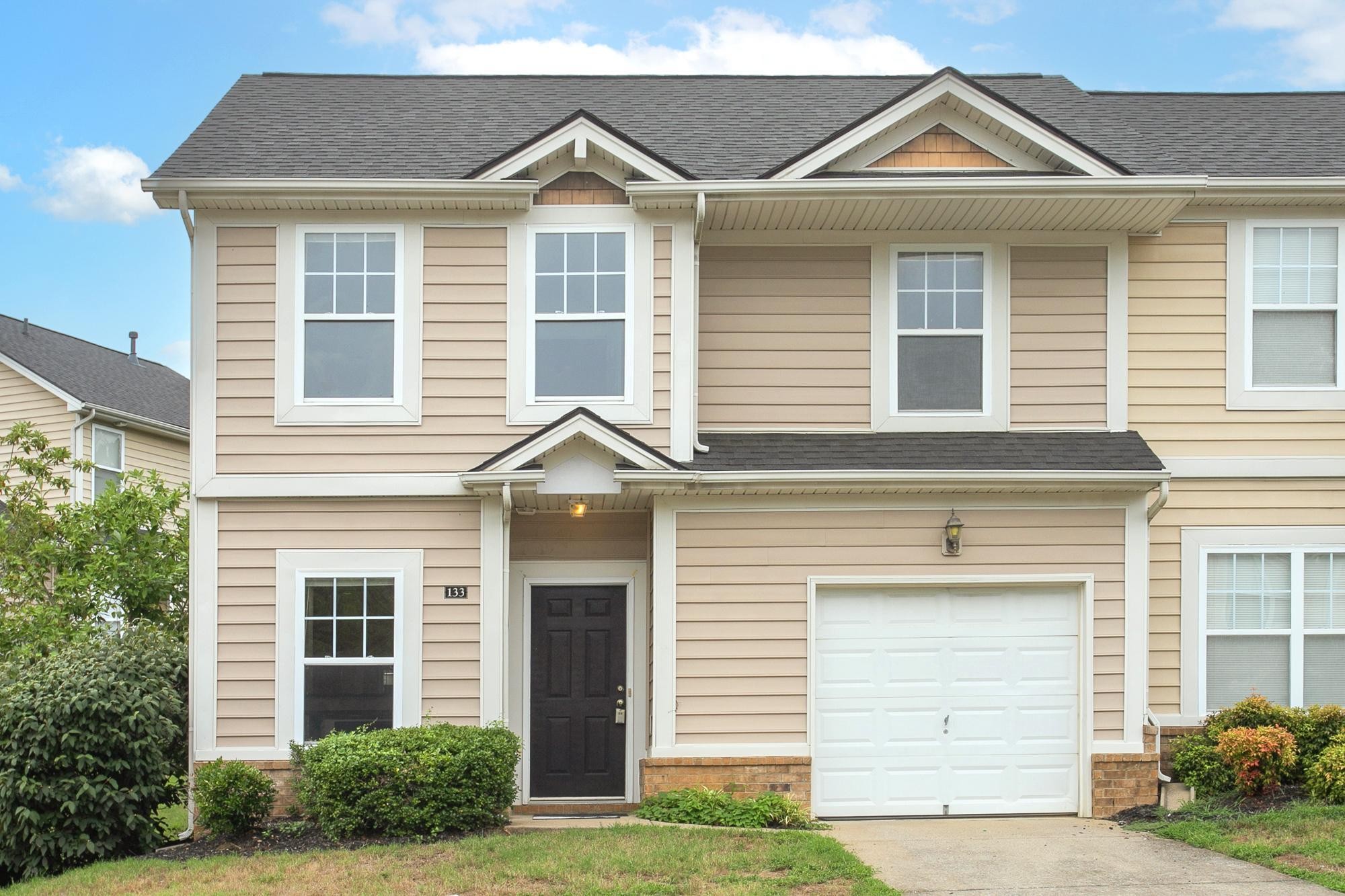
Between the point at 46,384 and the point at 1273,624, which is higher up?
the point at 46,384

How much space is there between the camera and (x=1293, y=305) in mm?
11508

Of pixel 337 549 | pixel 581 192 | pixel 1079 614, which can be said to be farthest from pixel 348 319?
pixel 1079 614

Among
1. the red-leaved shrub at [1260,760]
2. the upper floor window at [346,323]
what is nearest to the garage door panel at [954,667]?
the red-leaved shrub at [1260,760]

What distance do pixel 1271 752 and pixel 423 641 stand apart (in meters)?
7.35

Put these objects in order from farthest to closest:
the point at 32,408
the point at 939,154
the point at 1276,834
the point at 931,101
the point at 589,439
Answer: the point at 32,408 → the point at 939,154 → the point at 931,101 → the point at 589,439 → the point at 1276,834

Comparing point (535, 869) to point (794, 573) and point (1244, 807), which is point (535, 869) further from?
point (1244, 807)

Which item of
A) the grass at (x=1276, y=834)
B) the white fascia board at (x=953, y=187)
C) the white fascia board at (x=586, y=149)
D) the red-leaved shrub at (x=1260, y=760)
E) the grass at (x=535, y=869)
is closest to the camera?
the grass at (x=535, y=869)

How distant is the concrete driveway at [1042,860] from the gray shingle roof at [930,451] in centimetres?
310

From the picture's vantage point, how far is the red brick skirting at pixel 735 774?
10.4 meters

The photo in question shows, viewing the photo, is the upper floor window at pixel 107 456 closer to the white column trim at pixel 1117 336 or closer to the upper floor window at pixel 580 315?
the upper floor window at pixel 580 315

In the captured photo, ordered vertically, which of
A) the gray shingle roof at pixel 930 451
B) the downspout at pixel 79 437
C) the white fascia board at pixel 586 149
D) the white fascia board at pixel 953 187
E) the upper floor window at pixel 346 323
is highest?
the white fascia board at pixel 586 149

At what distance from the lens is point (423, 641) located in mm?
10711

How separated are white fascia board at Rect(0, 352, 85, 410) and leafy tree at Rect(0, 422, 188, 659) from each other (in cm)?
556

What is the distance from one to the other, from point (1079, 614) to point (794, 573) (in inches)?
104
